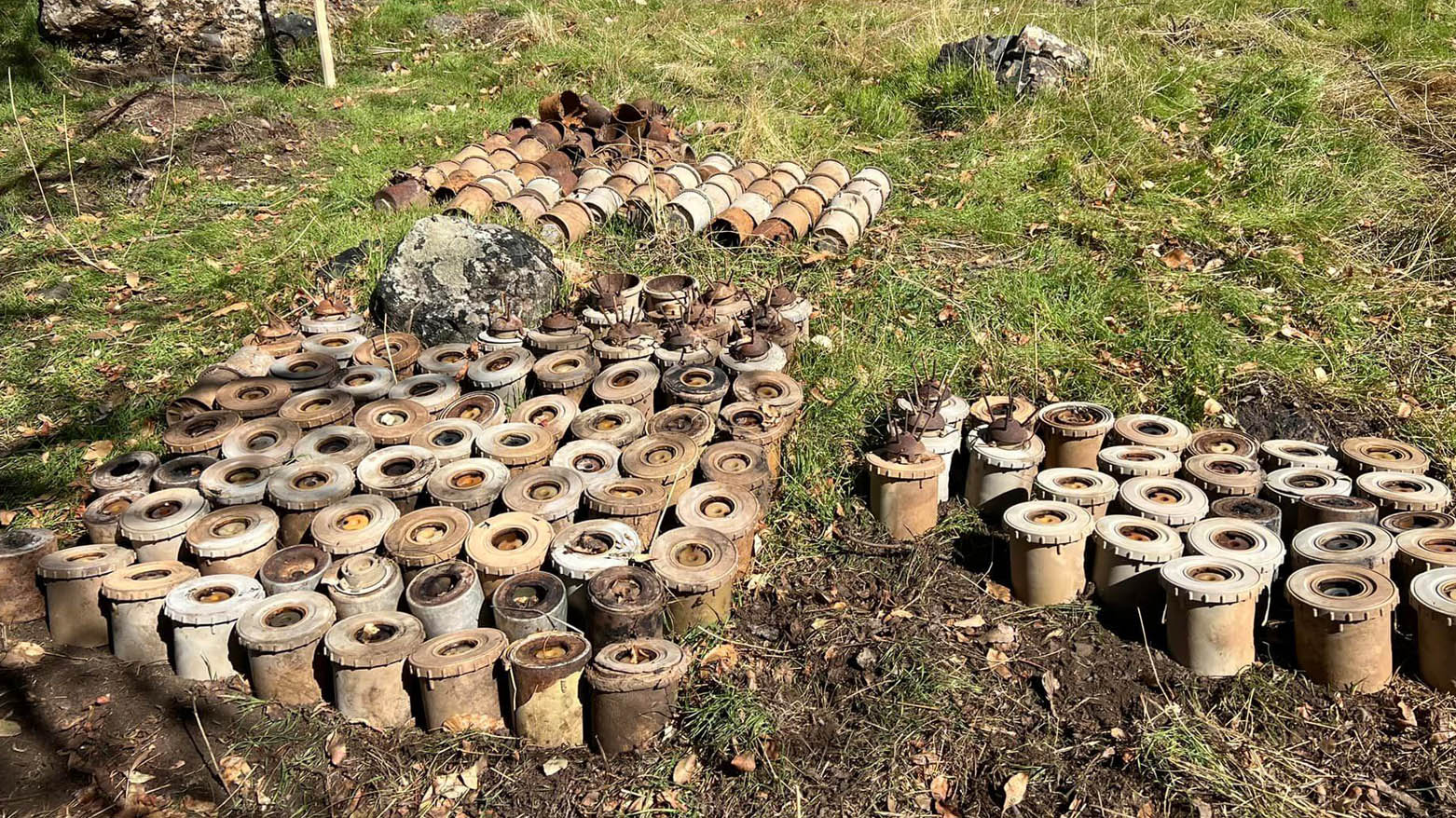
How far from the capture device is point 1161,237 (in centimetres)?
609

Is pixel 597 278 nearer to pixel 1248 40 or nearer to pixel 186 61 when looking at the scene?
pixel 1248 40

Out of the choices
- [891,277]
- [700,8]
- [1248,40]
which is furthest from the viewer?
[700,8]

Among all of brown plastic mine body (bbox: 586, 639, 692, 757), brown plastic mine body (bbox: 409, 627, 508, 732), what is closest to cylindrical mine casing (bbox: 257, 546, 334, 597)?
brown plastic mine body (bbox: 409, 627, 508, 732)

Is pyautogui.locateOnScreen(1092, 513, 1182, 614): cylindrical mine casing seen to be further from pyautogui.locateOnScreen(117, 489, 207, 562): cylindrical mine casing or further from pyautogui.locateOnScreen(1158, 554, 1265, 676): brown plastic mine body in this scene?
pyautogui.locateOnScreen(117, 489, 207, 562): cylindrical mine casing

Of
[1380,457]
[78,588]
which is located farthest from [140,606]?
[1380,457]

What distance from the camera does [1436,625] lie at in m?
3.20

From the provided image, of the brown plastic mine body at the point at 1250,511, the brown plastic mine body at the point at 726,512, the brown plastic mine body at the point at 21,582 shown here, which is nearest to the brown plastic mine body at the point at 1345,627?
the brown plastic mine body at the point at 1250,511

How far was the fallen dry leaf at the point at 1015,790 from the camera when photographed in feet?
9.64

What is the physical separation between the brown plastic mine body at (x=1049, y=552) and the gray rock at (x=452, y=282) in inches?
107

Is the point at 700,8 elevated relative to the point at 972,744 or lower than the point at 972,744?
elevated

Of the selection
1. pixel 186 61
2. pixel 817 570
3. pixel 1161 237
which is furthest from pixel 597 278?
pixel 186 61

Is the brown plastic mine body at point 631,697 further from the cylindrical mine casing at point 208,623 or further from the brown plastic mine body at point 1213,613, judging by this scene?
the brown plastic mine body at point 1213,613

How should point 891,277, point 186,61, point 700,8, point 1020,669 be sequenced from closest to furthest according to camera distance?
point 1020,669
point 891,277
point 186,61
point 700,8

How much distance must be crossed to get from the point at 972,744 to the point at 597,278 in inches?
123
